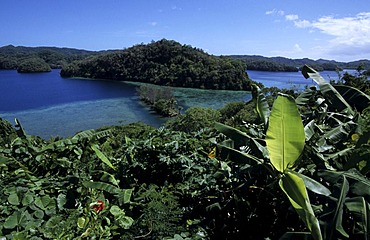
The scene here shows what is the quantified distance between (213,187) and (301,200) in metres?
0.66

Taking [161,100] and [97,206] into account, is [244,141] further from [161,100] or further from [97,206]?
[161,100]

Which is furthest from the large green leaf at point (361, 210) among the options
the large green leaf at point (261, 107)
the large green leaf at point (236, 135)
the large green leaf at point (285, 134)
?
the large green leaf at point (261, 107)

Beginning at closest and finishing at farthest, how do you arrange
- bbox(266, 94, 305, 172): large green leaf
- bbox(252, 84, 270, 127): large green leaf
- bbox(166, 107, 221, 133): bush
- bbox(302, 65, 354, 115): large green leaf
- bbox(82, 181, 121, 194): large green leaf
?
bbox(266, 94, 305, 172): large green leaf, bbox(82, 181, 121, 194): large green leaf, bbox(252, 84, 270, 127): large green leaf, bbox(302, 65, 354, 115): large green leaf, bbox(166, 107, 221, 133): bush

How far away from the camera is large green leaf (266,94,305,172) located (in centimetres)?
147

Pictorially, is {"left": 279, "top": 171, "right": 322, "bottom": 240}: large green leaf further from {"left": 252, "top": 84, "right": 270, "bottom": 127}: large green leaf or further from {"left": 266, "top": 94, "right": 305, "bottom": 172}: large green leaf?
{"left": 252, "top": 84, "right": 270, "bottom": 127}: large green leaf

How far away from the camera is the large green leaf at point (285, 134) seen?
4.83ft

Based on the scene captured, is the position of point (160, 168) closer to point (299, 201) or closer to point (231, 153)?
point (231, 153)

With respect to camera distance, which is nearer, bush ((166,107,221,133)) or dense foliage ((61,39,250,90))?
bush ((166,107,221,133))

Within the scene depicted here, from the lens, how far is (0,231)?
1.38m

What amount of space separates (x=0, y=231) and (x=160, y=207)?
0.72 m

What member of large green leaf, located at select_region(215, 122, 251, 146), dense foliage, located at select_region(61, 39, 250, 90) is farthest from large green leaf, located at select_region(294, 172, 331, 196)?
dense foliage, located at select_region(61, 39, 250, 90)

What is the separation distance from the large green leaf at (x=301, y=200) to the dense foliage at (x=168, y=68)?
7101 cm

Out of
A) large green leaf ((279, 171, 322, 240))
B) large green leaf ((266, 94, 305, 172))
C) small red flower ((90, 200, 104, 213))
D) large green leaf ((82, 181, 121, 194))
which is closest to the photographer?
large green leaf ((279, 171, 322, 240))

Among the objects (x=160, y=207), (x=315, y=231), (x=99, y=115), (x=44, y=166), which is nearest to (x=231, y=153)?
(x=160, y=207)
